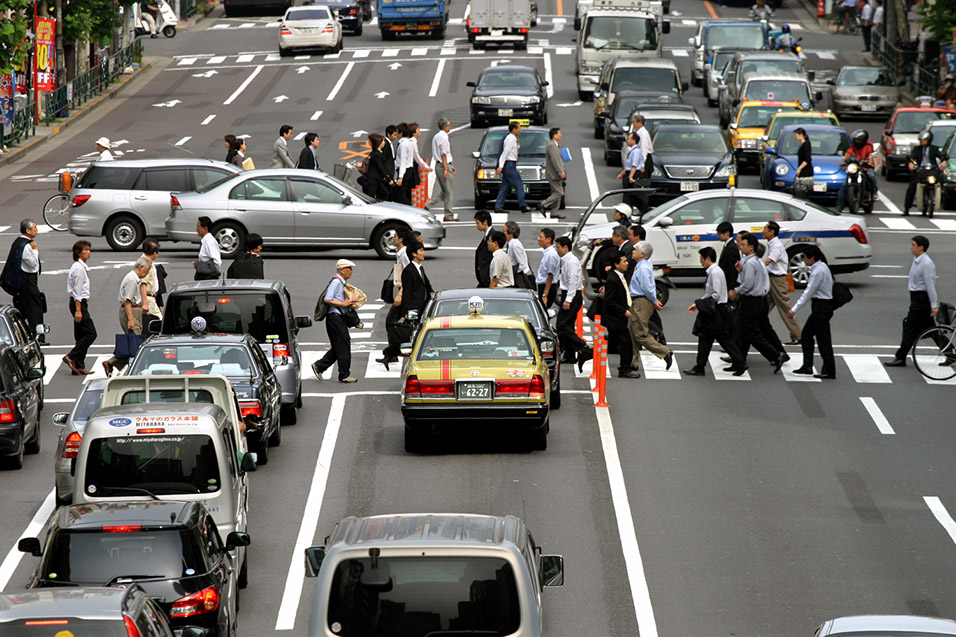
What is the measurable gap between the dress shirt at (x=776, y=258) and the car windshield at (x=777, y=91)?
21486mm

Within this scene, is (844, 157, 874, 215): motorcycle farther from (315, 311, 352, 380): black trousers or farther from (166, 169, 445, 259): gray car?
(315, 311, 352, 380): black trousers


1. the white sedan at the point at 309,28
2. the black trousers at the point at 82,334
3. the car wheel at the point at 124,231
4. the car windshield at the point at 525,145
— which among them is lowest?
the white sedan at the point at 309,28

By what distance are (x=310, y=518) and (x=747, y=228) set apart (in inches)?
536

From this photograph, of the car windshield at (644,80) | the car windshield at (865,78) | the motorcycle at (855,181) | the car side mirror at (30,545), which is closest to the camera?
the car side mirror at (30,545)

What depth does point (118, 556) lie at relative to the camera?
1033 cm

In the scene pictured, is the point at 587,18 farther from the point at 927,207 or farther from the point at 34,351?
the point at 34,351

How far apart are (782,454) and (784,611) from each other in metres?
5.11

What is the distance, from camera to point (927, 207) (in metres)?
34.2

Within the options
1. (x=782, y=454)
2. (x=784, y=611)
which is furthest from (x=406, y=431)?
(x=784, y=611)

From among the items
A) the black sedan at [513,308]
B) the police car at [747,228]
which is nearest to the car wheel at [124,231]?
the police car at [747,228]

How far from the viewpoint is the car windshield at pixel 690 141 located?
34.5m

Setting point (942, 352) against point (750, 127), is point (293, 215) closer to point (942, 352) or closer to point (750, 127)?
point (942, 352)

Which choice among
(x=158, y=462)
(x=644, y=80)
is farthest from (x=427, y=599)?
(x=644, y=80)

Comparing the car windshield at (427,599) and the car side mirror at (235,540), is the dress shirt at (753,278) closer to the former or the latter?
the car side mirror at (235,540)
